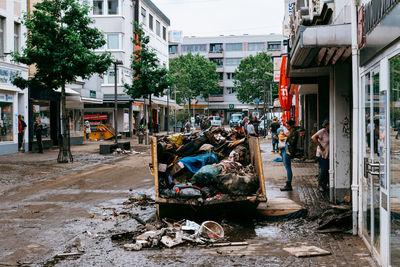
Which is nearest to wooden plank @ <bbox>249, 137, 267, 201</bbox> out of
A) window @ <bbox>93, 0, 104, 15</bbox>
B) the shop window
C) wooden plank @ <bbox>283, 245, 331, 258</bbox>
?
wooden plank @ <bbox>283, 245, 331, 258</bbox>

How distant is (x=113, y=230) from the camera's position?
26.1 ft

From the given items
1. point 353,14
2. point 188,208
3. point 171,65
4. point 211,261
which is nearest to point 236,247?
point 211,261

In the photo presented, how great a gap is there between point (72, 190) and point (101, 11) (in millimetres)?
33009

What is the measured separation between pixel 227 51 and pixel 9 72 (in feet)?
223

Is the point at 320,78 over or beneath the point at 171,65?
beneath

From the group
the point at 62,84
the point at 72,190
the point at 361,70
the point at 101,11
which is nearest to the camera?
the point at 361,70

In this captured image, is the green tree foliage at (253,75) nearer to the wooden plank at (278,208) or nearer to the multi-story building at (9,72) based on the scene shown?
the multi-story building at (9,72)

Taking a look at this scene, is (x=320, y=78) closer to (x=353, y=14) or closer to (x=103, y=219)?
(x=353, y=14)

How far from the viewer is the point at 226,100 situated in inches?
3489

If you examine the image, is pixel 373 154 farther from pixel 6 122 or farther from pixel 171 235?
pixel 6 122

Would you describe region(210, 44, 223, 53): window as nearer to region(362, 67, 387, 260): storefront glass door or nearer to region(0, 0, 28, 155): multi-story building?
region(0, 0, 28, 155): multi-story building

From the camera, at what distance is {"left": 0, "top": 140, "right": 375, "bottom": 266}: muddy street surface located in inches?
243

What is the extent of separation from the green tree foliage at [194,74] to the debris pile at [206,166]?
63.7 meters

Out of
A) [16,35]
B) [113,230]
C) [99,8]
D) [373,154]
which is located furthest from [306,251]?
[99,8]
